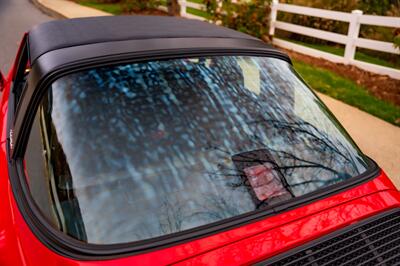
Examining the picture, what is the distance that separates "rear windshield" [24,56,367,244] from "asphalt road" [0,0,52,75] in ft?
20.8

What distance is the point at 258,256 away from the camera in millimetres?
1424

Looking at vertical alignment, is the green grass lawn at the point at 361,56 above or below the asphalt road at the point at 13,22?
below

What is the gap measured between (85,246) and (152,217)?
10.4 inches

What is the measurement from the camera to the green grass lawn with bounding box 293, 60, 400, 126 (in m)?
6.09

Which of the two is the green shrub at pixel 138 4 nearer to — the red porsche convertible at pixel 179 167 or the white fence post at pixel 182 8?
the white fence post at pixel 182 8

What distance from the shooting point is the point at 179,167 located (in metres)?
1.74

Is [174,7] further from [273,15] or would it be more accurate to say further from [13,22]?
[13,22]

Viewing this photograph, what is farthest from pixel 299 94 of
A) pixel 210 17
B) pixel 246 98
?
pixel 210 17

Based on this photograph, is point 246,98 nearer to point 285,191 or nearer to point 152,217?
point 285,191

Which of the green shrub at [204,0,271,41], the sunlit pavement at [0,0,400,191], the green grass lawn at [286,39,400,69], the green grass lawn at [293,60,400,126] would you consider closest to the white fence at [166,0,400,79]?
the green shrub at [204,0,271,41]

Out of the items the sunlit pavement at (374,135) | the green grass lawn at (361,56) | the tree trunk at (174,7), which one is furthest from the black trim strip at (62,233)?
the tree trunk at (174,7)

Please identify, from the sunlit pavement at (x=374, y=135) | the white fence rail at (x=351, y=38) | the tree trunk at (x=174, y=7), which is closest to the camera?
the sunlit pavement at (x=374, y=135)

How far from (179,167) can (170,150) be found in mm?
87

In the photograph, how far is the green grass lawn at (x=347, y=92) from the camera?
6.09 metres
